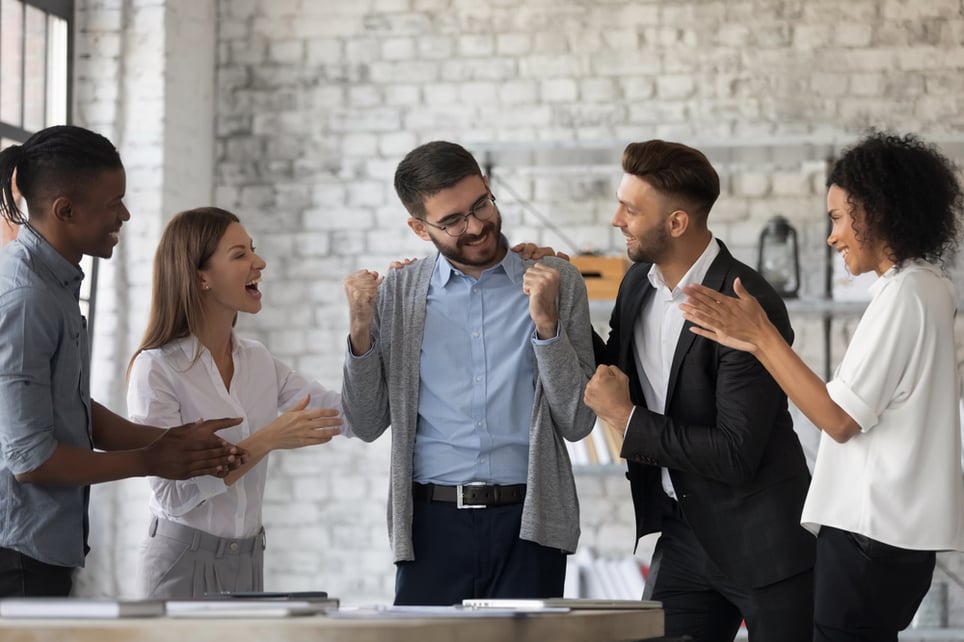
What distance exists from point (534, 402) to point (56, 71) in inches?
127

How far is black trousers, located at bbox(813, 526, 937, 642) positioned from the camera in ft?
8.24

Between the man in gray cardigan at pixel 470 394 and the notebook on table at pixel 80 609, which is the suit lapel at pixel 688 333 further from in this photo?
the notebook on table at pixel 80 609

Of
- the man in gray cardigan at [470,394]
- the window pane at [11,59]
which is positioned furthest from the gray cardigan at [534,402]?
the window pane at [11,59]

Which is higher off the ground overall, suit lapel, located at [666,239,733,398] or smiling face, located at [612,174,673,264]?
smiling face, located at [612,174,673,264]

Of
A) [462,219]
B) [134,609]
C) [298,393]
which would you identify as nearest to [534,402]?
[462,219]

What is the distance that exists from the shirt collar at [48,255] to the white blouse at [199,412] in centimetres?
41

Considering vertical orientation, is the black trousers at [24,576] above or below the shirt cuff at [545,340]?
below

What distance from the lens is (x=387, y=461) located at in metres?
5.29

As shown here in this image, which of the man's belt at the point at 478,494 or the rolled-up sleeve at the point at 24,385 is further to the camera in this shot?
the man's belt at the point at 478,494

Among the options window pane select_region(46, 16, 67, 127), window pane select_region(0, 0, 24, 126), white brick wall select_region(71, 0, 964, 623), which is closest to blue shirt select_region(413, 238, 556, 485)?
white brick wall select_region(71, 0, 964, 623)

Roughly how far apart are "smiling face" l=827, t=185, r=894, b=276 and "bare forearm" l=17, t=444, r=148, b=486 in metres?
1.58

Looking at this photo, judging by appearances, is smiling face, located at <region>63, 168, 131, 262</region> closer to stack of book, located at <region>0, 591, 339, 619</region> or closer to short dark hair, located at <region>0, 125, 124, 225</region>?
short dark hair, located at <region>0, 125, 124, 225</region>

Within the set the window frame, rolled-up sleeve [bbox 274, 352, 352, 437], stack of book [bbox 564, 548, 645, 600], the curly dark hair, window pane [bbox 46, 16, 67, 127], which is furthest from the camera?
window pane [bbox 46, 16, 67, 127]

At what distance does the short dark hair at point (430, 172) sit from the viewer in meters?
2.84
